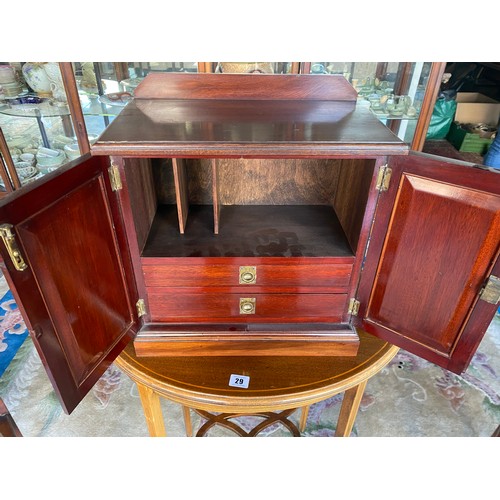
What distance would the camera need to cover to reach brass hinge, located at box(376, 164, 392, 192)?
659 millimetres

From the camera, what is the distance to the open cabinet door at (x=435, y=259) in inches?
24.1

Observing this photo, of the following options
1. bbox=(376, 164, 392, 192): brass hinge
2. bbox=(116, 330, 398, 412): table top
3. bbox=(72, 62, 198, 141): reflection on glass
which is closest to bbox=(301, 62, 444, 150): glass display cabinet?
bbox=(72, 62, 198, 141): reflection on glass

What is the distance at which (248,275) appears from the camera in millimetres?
785

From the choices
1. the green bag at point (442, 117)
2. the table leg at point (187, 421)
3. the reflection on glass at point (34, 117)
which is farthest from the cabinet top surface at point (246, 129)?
the green bag at point (442, 117)

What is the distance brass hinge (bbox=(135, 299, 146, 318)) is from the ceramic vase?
5.38 feet

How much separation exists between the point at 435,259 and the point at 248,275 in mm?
351

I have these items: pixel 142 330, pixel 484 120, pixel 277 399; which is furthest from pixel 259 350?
pixel 484 120

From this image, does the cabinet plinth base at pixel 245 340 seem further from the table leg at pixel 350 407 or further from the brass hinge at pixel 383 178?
the brass hinge at pixel 383 178

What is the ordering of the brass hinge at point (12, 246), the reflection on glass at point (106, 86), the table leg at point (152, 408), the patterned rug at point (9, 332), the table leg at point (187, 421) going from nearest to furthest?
1. the brass hinge at point (12, 246)
2. the table leg at point (152, 408)
3. the table leg at point (187, 421)
4. the patterned rug at point (9, 332)
5. the reflection on glass at point (106, 86)

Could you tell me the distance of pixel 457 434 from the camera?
1.22m

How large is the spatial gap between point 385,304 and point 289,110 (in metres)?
0.44

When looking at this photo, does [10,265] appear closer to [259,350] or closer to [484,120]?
[259,350]

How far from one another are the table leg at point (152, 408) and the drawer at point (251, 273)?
234 millimetres

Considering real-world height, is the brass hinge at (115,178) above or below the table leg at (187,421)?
above
